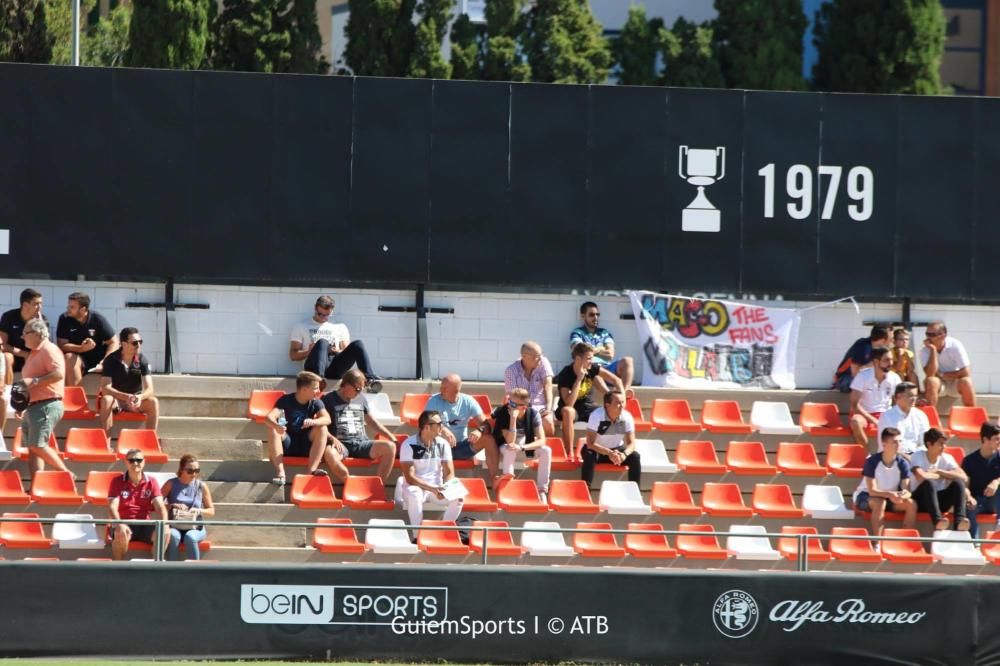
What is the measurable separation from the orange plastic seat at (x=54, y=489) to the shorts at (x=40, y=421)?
0.37 metres

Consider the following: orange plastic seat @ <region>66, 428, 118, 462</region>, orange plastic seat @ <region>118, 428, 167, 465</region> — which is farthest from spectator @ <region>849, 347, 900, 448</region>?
orange plastic seat @ <region>66, 428, 118, 462</region>

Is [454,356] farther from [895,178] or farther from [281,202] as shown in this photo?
[895,178]

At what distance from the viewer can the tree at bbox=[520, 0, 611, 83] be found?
2525 centimetres

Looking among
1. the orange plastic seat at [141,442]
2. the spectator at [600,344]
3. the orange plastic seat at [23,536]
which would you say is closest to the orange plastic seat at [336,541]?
the orange plastic seat at [141,442]

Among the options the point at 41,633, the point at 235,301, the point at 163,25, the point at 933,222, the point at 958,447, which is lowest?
the point at 41,633

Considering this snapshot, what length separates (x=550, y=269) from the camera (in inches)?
691

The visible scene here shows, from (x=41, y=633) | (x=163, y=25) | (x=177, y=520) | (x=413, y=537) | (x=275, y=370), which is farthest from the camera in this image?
(x=163, y=25)

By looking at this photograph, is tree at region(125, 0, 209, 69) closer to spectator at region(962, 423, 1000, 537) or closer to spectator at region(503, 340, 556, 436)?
spectator at region(503, 340, 556, 436)

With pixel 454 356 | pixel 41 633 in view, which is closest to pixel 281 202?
pixel 454 356

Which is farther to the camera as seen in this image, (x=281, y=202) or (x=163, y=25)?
(x=163, y=25)

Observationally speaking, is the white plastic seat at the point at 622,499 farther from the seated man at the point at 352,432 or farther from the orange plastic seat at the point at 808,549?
the seated man at the point at 352,432

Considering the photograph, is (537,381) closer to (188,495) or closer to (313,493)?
(313,493)

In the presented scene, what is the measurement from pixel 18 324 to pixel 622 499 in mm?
6537

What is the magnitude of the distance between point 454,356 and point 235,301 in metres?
2.56
